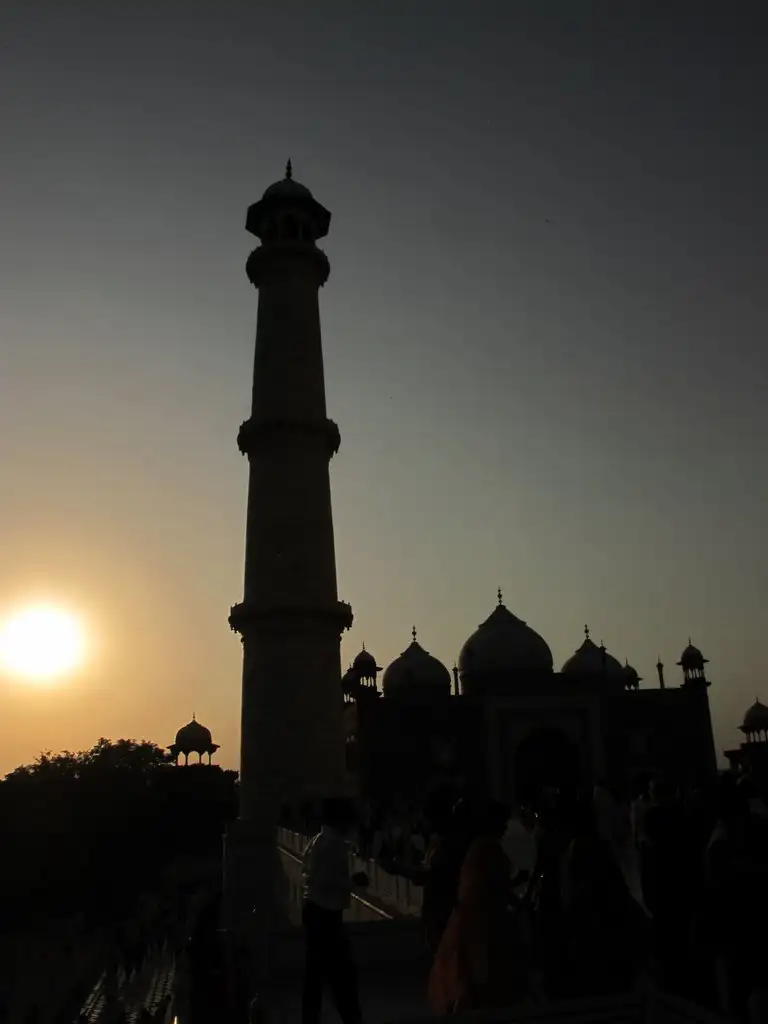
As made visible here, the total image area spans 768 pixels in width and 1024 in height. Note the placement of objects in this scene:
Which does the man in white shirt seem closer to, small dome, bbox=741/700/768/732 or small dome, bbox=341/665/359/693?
small dome, bbox=341/665/359/693

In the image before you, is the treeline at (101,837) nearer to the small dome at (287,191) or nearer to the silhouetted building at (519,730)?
the silhouetted building at (519,730)

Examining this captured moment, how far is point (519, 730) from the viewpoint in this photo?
1237 inches

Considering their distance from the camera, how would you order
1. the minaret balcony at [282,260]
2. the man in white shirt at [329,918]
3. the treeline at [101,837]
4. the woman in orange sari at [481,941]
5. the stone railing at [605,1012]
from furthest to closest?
1. the treeline at [101,837]
2. the minaret balcony at [282,260]
3. the man in white shirt at [329,918]
4. the woman in orange sari at [481,941]
5. the stone railing at [605,1012]

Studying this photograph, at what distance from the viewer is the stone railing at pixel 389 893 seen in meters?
9.48

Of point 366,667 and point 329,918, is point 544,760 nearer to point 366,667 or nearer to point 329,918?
point 366,667

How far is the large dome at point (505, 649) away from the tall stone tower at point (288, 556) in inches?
506

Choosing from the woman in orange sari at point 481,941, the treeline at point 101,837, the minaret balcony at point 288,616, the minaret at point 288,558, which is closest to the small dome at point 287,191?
the minaret at point 288,558

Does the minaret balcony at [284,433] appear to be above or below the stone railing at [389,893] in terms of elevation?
above

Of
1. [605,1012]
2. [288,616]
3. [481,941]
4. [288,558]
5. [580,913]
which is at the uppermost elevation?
[288,558]

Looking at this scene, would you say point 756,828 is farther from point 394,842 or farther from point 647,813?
point 394,842

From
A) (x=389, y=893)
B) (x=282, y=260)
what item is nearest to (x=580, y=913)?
(x=389, y=893)

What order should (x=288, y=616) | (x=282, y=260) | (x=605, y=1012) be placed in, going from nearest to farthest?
(x=605, y=1012) → (x=288, y=616) → (x=282, y=260)

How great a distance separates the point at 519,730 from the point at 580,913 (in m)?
27.3

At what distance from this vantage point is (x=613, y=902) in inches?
193
